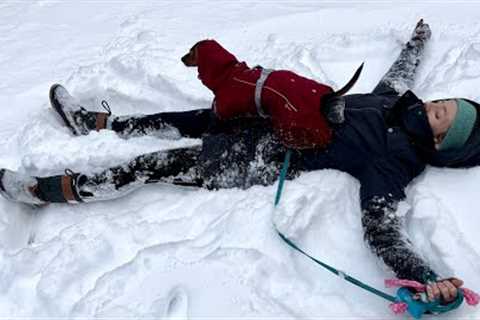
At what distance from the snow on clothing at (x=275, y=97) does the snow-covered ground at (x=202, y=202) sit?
18 centimetres

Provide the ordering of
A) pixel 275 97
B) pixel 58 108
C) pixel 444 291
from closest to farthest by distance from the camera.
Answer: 1. pixel 444 291
2. pixel 275 97
3. pixel 58 108

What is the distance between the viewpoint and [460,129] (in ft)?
6.74

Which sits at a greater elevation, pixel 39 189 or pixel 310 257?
pixel 310 257

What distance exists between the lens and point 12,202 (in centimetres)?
220

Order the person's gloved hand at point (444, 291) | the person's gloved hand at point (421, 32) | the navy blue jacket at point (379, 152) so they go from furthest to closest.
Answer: the person's gloved hand at point (421, 32) → the navy blue jacket at point (379, 152) → the person's gloved hand at point (444, 291)

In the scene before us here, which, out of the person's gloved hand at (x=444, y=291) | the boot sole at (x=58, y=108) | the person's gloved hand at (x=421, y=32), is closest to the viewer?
the person's gloved hand at (x=444, y=291)

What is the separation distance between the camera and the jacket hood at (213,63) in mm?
2152

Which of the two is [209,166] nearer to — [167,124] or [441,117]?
[167,124]

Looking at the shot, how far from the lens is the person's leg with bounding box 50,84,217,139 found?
2.36 metres

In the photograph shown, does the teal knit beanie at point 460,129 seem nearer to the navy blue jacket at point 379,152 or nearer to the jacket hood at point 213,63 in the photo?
the navy blue jacket at point 379,152

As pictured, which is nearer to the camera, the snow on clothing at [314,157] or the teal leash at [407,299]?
the teal leash at [407,299]

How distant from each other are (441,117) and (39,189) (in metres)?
1.56

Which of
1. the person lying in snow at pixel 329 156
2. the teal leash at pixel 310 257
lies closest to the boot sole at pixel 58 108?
the person lying in snow at pixel 329 156

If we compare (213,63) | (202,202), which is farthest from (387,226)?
(213,63)
